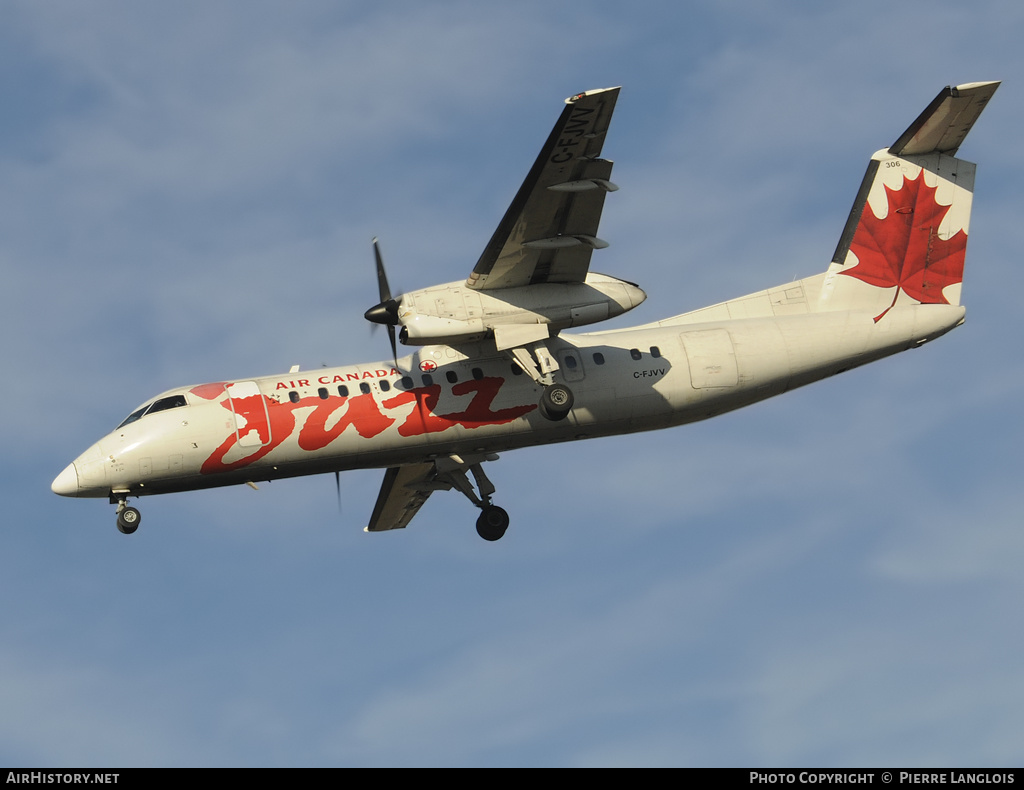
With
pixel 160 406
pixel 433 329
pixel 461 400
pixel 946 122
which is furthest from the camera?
pixel 946 122

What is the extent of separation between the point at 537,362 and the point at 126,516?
7.94 m

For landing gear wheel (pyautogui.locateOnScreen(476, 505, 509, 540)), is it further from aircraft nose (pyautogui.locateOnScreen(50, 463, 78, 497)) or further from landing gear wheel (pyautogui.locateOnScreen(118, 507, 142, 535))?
aircraft nose (pyautogui.locateOnScreen(50, 463, 78, 497))

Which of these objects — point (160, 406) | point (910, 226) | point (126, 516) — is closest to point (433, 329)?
point (160, 406)

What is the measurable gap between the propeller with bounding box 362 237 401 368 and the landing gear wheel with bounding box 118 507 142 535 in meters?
5.51

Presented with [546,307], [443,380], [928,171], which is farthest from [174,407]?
[928,171]

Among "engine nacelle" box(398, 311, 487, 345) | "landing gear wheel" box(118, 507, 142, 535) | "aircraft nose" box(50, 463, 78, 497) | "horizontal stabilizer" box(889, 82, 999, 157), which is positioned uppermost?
"horizontal stabilizer" box(889, 82, 999, 157)

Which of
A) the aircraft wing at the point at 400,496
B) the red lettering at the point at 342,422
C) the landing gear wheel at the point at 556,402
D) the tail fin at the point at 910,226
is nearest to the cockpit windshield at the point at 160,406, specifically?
the red lettering at the point at 342,422

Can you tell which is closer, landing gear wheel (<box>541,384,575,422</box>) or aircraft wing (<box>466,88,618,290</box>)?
aircraft wing (<box>466,88,618,290</box>)

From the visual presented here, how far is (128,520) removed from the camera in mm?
24109

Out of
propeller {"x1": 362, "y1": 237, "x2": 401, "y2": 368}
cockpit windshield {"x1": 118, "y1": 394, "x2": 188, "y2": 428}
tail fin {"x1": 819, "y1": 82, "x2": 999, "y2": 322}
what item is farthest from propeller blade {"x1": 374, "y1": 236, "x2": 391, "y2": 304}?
tail fin {"x1": 819, "y1": 82, "x2": 999, "y2": 322}

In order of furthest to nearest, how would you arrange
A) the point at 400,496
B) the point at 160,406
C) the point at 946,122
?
the point at 400,496, the point at 946,122, the point at 160,406

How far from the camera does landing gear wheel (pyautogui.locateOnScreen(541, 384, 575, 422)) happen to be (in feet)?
80.1

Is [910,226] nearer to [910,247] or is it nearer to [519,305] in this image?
[910,247]
